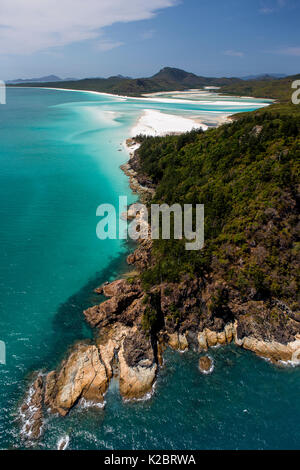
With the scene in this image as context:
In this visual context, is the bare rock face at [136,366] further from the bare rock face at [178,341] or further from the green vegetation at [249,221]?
A: the green vegetation at [249,221]

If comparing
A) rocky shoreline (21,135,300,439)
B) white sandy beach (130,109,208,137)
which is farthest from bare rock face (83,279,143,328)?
white sandy beach (130,109,208,137)

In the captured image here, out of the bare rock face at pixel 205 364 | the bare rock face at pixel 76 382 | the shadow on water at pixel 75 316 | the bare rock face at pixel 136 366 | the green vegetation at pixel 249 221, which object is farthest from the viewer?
the green vegetation at pixel 249 221

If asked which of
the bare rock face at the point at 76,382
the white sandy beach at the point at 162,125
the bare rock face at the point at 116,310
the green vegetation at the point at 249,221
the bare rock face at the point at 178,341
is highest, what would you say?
the white sandy beach at the point at 162,125

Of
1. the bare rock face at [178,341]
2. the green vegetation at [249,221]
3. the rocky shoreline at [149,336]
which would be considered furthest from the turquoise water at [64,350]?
the green vegetation at [249,221]

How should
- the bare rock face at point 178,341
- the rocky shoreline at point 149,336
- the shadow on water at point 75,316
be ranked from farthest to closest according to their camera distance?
the bare rock face at point 178,341
the shadow on water at point 75,316
the rocky shoreline at point 149,336

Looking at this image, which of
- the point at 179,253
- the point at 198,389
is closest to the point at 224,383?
the point at 198,389

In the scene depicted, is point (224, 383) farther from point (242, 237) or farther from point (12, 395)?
point (12, 395)

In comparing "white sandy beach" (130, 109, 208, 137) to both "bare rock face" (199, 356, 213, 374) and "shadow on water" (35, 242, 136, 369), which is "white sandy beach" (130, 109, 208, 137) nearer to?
"shadow on water" (35, 242, 136, 369)

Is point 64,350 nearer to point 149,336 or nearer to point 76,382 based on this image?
point 76,382

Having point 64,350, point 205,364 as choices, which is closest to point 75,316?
point 64,350
